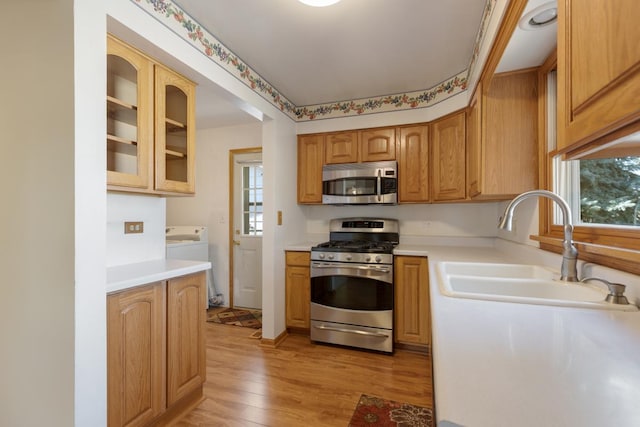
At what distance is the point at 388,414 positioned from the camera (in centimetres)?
172

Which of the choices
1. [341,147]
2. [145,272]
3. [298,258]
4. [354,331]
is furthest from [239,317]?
[341,147]

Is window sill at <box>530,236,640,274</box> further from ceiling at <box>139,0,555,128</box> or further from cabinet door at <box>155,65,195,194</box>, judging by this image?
cabinet door at <box>155,65,195,194</box>

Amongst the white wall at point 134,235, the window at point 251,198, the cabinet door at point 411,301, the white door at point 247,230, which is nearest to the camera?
the white wall at point 134,235

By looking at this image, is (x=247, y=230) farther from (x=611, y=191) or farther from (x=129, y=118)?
(x=611, y=191)

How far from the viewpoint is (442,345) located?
22.6 inches

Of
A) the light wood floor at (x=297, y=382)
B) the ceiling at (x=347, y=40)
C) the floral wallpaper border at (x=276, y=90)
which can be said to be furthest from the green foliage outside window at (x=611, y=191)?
the light wood floor at (x=297, y=382)

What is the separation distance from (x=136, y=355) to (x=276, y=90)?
229 cm

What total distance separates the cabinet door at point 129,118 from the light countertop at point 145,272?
1.50 feet

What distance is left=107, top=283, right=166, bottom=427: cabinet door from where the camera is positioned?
1.29 metres

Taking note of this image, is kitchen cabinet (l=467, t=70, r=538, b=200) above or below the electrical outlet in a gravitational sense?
above

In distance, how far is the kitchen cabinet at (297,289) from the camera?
2.80 metres

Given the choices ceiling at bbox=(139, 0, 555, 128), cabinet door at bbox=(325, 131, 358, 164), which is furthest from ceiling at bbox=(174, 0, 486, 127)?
cabinet door at bbox=(325, 131, 358, 164)

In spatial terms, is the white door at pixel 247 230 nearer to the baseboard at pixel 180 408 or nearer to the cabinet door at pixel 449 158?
the baseboard at pixel 180 408

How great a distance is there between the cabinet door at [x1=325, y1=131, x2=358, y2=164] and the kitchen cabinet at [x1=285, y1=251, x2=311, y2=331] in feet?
3.41
